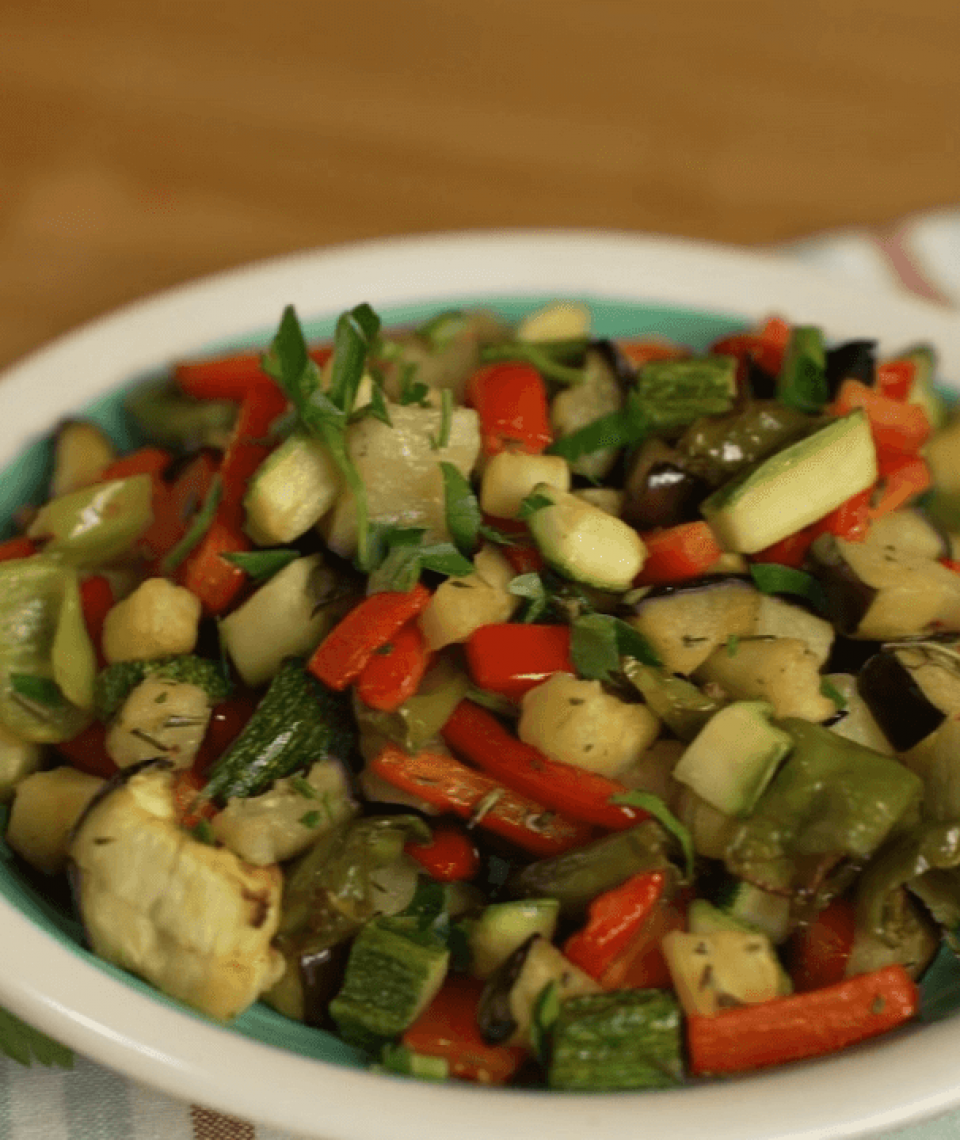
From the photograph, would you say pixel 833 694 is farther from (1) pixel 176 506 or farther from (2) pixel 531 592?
(1) pixel 176 506

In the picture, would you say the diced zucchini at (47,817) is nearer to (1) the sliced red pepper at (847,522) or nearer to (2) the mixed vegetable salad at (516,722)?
(2) the mixed vegetable salad at (516,722)

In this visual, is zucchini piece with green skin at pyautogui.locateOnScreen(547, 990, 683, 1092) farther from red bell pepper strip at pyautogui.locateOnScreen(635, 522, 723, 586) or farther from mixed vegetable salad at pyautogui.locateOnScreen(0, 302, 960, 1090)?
red bell pepper strip at pyautogui.locateOnScreen(635, 522, 723, 586)

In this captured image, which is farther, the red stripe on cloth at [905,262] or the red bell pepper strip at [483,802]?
the red stripe on cloth at [905,262]

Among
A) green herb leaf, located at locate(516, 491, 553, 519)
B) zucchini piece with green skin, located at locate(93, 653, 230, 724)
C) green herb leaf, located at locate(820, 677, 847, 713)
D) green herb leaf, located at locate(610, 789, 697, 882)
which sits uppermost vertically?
green herb leaf, located at locate(516, 491, 553, 519)

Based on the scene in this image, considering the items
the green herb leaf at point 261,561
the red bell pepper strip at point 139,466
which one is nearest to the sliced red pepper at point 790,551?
the green herb leaf at point 261,561

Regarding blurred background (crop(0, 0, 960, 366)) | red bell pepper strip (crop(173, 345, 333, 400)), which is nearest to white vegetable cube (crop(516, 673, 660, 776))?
red bell pepper strip (crop(173, 345, 333, 400))

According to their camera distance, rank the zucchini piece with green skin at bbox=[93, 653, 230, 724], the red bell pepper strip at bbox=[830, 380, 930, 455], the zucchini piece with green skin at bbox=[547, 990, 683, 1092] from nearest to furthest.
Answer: the zucchini piece with green skin at bbox=[547, 990, 683, 1092]
the zucchini piece with green skin at bbox=[93, 653, 230, 724]
the red bell pepper strip at bbox=[830, 380, 930, 455]

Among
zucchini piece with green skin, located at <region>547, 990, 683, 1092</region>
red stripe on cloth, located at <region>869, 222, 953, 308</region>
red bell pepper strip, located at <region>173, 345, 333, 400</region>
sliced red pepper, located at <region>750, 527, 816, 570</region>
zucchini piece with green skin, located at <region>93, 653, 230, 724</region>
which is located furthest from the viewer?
red stripe on cloth, located at <region>869, 222, 953, 308</region>
